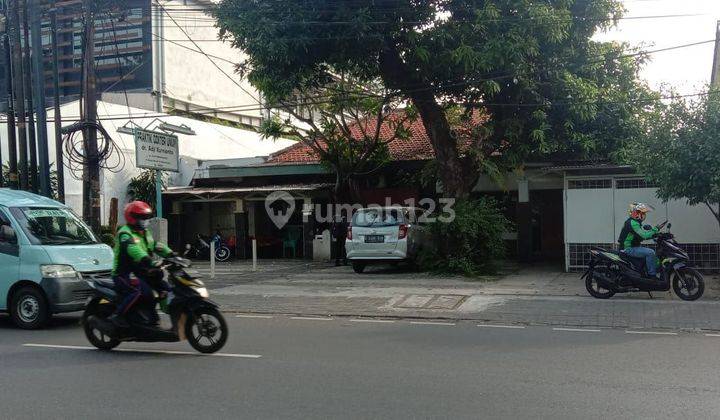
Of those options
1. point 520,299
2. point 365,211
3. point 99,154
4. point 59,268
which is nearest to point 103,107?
point 99,154

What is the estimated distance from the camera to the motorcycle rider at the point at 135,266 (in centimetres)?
726

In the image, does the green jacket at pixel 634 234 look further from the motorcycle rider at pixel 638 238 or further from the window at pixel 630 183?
the window at pixel 630 183

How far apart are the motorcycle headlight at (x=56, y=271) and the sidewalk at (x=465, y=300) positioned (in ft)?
10.2

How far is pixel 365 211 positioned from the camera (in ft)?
52.5

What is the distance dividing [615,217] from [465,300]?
223 inches

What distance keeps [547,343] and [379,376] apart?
2796mm

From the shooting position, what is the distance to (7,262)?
31.2 feet

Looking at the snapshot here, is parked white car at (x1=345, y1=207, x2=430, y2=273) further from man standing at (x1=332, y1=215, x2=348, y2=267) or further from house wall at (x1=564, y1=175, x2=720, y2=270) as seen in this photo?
house wall at (x1=564, y1=175, x2=720, y2=270)

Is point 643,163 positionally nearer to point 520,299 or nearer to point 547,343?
point 520,299

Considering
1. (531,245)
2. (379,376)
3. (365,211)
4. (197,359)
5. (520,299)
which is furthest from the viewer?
(531,245)

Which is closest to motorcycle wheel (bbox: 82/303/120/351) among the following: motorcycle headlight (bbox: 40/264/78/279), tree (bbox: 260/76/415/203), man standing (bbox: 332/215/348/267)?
motorcycle headlight (bbox: 40/264/78/279)

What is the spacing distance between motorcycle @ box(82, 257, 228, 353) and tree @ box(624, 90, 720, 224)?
8686 millimetres

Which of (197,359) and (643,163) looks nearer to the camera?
(197,359)

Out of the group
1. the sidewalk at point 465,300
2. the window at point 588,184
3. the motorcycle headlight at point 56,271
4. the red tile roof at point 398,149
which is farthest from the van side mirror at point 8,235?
the red tile roof at point 398,149
